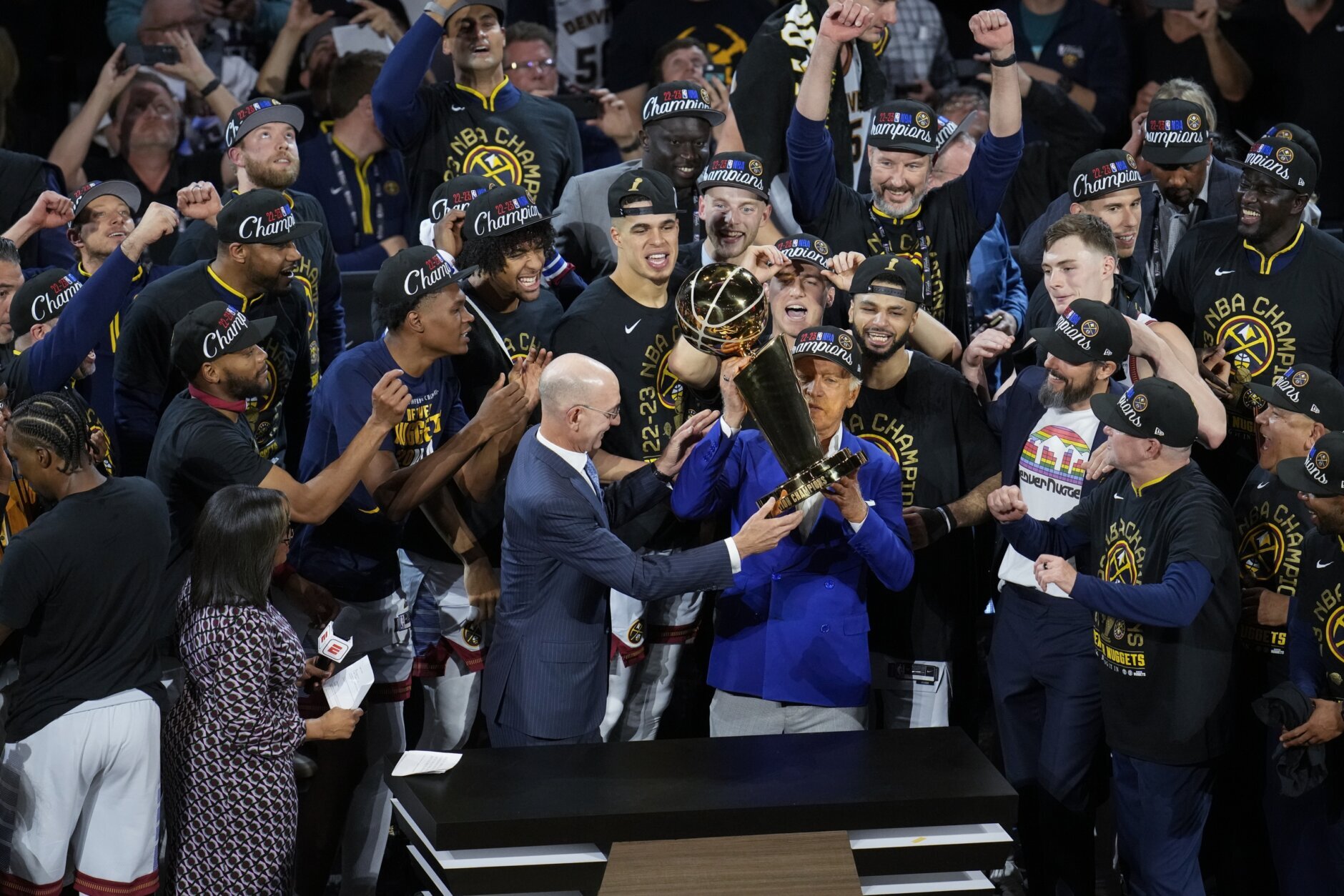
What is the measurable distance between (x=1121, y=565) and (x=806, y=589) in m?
1.02

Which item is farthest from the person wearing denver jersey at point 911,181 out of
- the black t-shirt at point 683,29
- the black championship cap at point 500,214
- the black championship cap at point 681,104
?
the black t-shirt at point 683,29

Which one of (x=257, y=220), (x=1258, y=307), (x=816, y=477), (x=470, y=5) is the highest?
(x=470, y=5)

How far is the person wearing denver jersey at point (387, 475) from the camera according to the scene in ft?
17.4

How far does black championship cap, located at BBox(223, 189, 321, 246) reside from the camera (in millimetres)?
5504

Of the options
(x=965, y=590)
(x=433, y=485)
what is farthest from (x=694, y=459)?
(x=965, y=590)

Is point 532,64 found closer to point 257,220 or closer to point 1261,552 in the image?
point 257,220

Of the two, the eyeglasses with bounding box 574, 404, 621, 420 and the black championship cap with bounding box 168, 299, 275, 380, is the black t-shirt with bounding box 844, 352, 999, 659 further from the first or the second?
the black championship cap with bounding box 168, 299, 275, 380

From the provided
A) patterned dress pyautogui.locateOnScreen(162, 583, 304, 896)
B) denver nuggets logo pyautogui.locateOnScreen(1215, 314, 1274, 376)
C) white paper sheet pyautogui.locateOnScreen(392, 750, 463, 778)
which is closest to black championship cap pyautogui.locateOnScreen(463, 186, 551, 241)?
patterned dress pyautogui.locateOnScreen(162, 583, 304, 896)

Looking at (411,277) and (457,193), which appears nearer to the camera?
(411,277)

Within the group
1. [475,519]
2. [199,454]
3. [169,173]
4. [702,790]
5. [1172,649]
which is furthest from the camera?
[169,173]

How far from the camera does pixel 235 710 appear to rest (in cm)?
456

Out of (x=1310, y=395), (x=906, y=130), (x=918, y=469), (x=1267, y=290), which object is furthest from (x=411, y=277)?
(x=1267, y=290)

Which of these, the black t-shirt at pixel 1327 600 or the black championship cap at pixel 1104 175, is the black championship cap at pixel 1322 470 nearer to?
the black t-shirt at pixel 1327 600

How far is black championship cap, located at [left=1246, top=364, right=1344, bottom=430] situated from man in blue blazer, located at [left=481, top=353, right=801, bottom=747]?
6.13 ft
